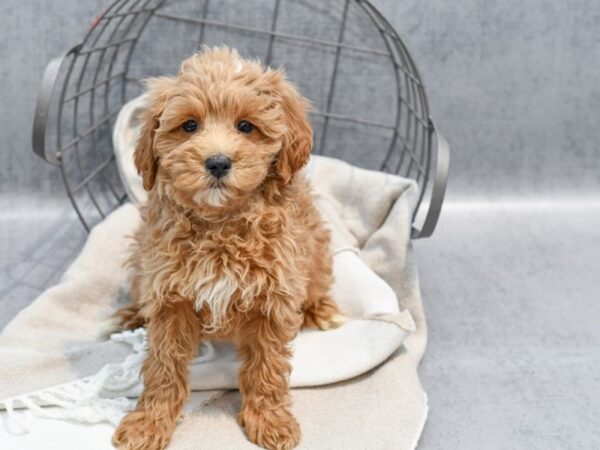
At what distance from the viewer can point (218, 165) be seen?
97.6 inches

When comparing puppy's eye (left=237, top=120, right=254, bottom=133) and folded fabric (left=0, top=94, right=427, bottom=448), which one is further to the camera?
folded fabric (left=0, top=94, right=427, bottom=448)

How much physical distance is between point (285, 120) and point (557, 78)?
2623 millimetres

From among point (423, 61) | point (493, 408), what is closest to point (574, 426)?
point (493, 408)

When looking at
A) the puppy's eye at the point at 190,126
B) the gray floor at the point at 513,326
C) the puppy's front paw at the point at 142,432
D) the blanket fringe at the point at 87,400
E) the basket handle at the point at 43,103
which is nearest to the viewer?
the puppy's eye at the point at 190,126

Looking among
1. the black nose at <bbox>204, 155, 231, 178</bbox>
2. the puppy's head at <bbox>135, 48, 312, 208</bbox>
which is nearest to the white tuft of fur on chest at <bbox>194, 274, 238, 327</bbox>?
the puppy's head at <bbox>135, 48, 312, 208</bbox>

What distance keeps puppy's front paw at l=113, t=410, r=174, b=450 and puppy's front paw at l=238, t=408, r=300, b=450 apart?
287 millimetres

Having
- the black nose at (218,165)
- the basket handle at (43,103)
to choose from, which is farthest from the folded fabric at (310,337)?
the black nose at (218,165)

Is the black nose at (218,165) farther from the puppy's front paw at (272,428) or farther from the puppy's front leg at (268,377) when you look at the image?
the puppy's front paw at (272,428)

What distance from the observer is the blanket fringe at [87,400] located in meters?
2.91

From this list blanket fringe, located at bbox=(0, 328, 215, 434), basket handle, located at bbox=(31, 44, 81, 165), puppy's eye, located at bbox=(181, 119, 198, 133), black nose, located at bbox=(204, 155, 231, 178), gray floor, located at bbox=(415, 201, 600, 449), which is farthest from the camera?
basket handle, located at bbox=(31, 44, 81, 165)

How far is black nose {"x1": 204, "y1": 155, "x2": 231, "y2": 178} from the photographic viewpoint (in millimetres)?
2471

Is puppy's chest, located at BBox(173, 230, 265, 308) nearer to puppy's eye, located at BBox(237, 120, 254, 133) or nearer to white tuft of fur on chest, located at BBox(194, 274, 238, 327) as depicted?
white tuft of fur on chest, located at BBox(194, 274, 238, 327)

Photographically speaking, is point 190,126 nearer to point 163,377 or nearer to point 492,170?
point 163,377

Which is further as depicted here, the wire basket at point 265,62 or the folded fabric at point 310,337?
the wire basket at point 265,62
